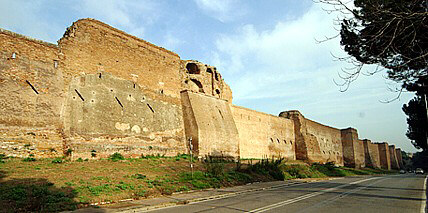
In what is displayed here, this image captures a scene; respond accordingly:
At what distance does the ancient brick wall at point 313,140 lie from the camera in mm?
32250

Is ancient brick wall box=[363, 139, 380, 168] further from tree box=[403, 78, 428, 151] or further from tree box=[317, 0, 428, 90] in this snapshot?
tree box=[317, 0, 428, 90]

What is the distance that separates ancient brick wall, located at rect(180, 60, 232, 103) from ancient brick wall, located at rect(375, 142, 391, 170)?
50304 millimetres

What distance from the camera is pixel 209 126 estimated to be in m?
19.6

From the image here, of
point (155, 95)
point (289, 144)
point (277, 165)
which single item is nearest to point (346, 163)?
point (289, 144)

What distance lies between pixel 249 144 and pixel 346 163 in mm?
26558

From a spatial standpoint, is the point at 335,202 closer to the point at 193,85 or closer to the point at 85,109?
the point at 85,109

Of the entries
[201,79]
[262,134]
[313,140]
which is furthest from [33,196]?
[313,140]

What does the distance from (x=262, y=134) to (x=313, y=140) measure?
10592 mm

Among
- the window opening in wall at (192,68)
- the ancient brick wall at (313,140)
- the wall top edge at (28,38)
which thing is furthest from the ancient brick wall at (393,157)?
the wall top edge at (28,38)

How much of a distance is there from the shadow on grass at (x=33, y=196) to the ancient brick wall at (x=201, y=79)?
1326 cm

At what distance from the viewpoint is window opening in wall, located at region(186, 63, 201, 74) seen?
73.5ft

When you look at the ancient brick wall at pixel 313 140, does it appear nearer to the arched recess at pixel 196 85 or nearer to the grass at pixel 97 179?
the arched recess at pixel 196 85

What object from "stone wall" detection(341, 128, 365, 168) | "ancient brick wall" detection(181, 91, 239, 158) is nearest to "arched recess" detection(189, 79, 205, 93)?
"ancient brick wall" detection(181, 91, 239, 158)

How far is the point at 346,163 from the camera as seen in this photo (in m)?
43.7
